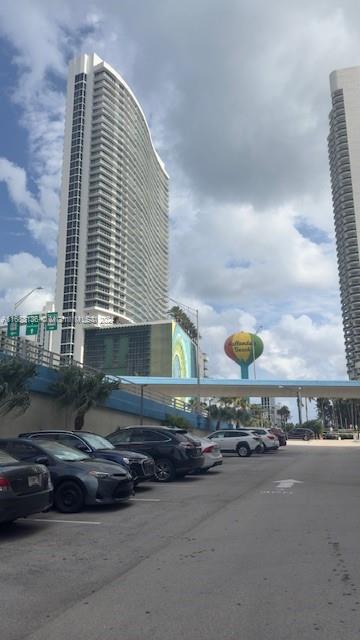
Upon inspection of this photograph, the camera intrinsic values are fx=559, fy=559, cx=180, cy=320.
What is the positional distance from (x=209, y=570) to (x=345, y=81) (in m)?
194

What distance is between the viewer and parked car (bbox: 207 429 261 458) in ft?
101

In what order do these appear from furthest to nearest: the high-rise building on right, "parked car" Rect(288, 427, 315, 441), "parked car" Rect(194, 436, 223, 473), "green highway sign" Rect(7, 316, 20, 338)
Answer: the high-rise building on right
"parked car" Rect(288, 427, 315, 441)
"green highway sign" Rect(7, 316, 20, 338)
"parked car" Rect(194, 436, 223, 473)

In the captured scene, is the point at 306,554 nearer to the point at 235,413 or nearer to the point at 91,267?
the point at 235,413

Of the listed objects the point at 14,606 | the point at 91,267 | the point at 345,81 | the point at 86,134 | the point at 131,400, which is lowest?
the point at 14,606

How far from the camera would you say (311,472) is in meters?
19.3

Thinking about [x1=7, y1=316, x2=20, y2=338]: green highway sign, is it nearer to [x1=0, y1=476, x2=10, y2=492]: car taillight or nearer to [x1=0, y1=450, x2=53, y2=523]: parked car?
[x1=0, y1=450, x2=53, y2=523]: parked car

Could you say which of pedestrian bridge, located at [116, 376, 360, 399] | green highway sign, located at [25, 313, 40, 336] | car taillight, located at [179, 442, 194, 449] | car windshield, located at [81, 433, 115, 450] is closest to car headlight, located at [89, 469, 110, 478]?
car windshield, located at [81, 433, 115, 450]

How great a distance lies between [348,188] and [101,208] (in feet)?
247

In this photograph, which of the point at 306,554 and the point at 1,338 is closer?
the point at 306,554

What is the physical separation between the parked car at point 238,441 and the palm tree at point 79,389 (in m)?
7.66

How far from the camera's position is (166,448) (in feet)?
54.2

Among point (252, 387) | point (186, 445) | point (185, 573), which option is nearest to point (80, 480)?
point (185, 573)

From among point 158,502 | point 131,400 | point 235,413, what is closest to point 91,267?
point 235,413

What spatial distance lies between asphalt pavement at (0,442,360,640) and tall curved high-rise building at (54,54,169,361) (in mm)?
141669
